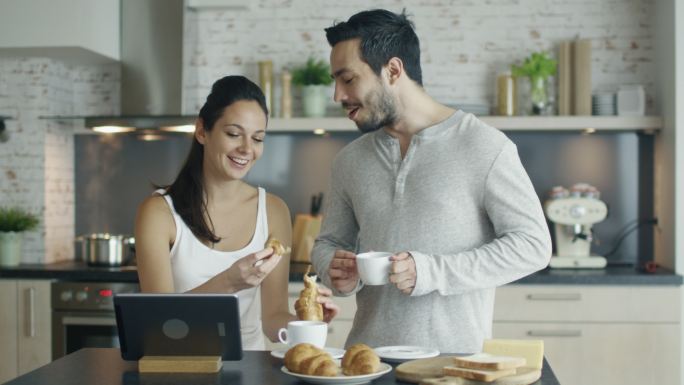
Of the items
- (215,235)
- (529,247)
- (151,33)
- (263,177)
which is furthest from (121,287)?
(529,247)

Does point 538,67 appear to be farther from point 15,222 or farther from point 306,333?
point 306,333

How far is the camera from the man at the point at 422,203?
7.64 ft

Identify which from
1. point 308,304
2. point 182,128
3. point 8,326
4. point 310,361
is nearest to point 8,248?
point 8,326

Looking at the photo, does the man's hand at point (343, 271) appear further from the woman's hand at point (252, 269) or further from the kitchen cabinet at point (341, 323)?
the kitchen cabinet at point (341, 323)

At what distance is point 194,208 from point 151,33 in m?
2.64

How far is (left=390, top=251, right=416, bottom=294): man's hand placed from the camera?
84.0 inches

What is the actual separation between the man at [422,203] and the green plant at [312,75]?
2369 mm

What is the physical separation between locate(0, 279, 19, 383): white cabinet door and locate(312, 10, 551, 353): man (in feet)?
8.47

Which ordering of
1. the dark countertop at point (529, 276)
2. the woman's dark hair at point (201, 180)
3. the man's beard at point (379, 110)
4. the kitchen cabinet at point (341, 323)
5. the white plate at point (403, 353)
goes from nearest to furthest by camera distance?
the white plate at point (403, 353), the man's beard at point (379, 110), the woman's dark hair at point (201, 180), the dark countertop at point (529, 276), the kitchen cabinet at point (341, 323)

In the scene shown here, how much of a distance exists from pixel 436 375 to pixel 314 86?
3.21 metres

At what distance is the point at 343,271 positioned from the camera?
2.35 meters

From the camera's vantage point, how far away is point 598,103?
4.82 meters

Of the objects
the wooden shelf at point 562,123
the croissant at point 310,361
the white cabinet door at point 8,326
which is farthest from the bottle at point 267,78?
the croissant at point 310,361

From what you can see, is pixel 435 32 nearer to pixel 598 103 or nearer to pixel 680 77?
pixel 598 103
